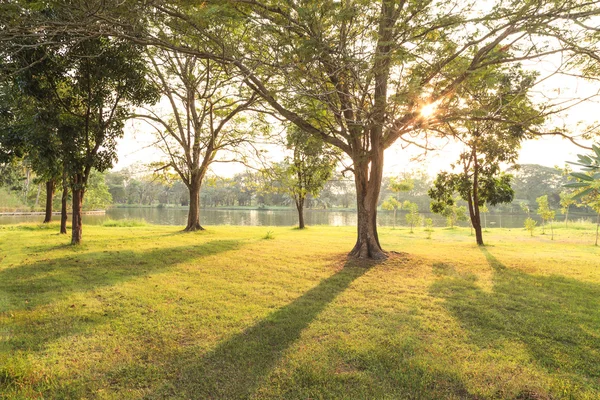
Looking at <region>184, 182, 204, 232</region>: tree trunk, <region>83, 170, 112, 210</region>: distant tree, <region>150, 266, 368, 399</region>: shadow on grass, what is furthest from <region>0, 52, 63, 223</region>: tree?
<region>83, 170, 112, 210</region>: distant tree

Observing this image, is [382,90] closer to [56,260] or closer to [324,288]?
[324,288]

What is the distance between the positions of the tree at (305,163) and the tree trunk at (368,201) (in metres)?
1.75

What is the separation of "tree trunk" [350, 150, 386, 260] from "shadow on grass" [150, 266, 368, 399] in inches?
188

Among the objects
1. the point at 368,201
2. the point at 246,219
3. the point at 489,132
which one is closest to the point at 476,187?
the point at 489,132

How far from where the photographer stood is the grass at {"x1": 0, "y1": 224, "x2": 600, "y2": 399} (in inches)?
116

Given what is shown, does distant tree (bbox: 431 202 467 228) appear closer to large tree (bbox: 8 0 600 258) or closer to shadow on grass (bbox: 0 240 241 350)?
large tree (bbox: 8 0 600 258)

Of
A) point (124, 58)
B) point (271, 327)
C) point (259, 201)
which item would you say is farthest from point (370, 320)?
point (259, 201)

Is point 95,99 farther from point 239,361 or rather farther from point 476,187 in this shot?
point 476,187

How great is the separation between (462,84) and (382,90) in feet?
7.36

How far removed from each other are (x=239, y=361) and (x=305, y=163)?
60.1 ft

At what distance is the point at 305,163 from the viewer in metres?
21.1

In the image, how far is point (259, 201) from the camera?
255ft

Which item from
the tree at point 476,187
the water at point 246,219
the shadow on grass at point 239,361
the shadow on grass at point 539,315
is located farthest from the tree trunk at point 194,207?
the water at point 246,219

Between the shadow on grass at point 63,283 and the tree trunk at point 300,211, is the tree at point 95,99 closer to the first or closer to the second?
the shadow on grass at point 63,283
